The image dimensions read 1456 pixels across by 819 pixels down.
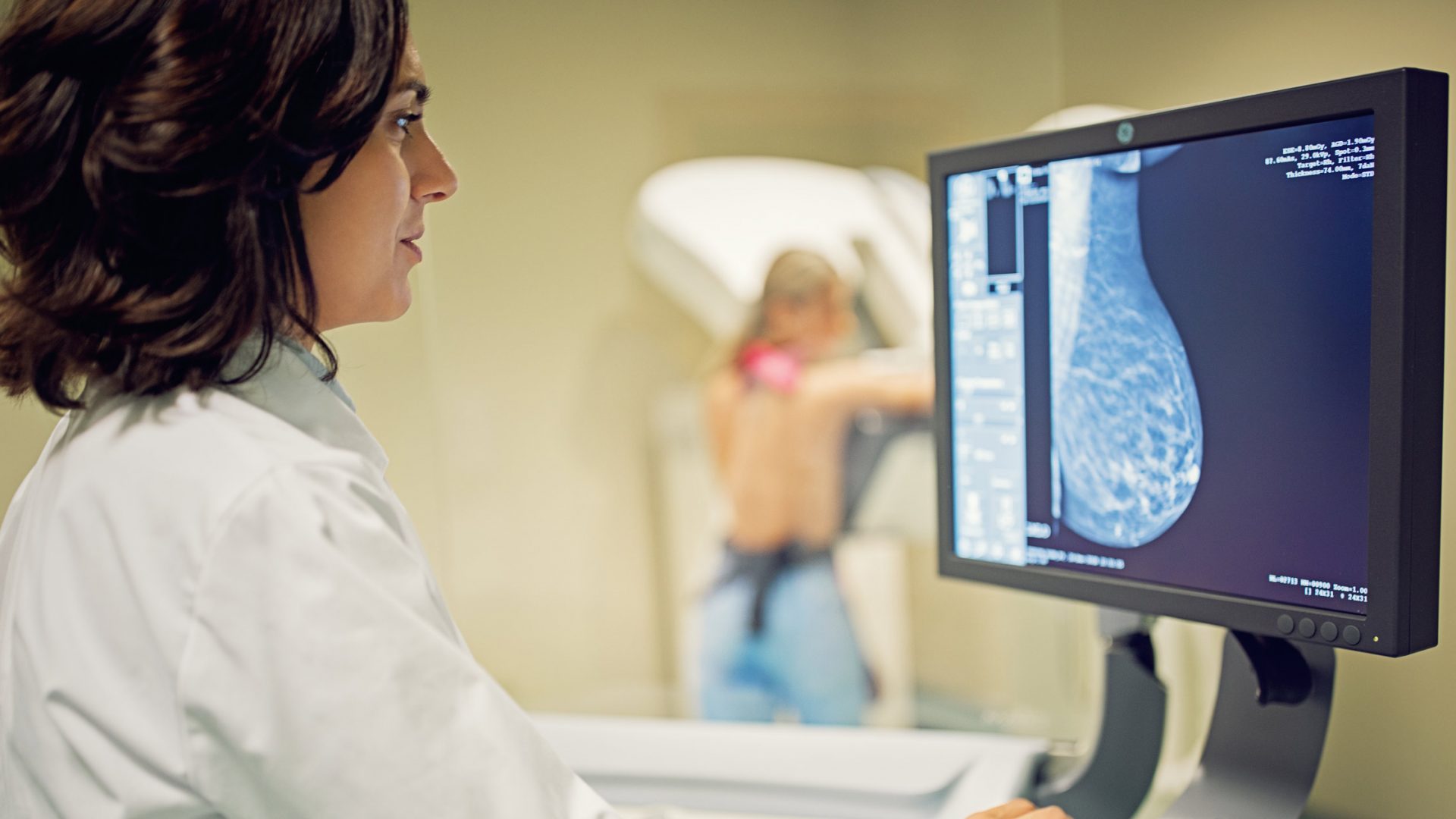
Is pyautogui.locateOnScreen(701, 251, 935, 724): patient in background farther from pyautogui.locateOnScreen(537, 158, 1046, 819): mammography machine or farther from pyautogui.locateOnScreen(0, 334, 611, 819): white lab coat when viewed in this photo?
pyautogui.locateOnScreen(0, 334, 611, 819): white lab coat

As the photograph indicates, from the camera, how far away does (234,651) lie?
1.79 ft

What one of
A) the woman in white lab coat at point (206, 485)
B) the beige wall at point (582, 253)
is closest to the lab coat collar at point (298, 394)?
the woman in white lab coat at point (206, 485)

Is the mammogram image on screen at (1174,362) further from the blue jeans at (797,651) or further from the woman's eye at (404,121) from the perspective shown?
the blue jeans at (797,651)

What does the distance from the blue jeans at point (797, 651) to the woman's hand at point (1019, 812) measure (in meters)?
1.33

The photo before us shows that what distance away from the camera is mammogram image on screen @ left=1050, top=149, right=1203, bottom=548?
0.79m

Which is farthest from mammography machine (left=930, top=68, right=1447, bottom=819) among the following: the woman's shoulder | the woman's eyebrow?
the woman's shoulder

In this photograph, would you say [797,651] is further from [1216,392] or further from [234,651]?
[234,651]

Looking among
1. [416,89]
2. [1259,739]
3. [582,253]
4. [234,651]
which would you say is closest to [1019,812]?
[1259,739]

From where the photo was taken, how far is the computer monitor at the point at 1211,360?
68 centimetres

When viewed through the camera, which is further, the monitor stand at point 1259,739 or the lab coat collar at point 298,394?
the monitor stand at point 1259,739

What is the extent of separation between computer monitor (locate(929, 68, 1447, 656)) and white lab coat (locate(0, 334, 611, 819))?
45 cm

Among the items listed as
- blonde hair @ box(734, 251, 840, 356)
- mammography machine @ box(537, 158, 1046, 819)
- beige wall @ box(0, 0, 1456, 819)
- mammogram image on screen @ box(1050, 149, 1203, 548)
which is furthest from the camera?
blonde hair @ box(734, 251, 840, 356)

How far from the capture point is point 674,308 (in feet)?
6.17

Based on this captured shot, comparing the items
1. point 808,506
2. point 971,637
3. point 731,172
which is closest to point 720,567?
point 808,506
